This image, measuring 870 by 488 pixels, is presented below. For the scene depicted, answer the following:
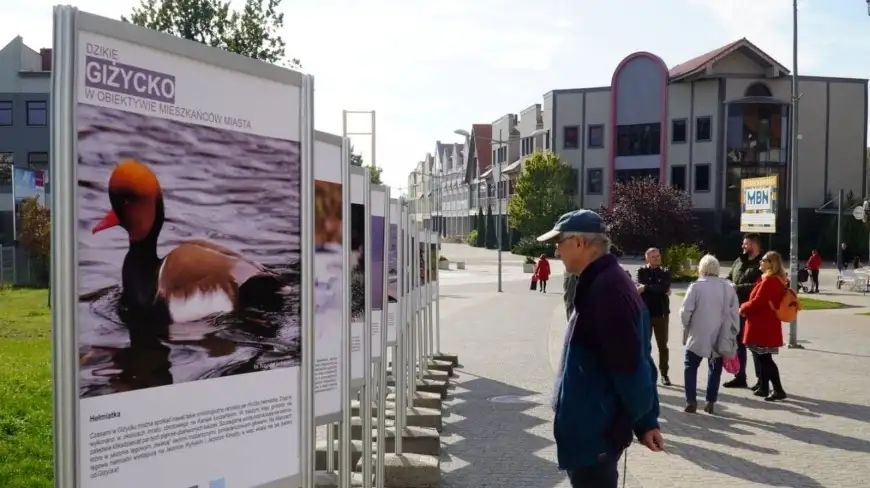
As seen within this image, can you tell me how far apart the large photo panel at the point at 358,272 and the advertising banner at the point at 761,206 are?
16.3 meters

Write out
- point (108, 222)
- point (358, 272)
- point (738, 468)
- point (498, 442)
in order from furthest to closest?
point (498, 442)
point (738, 468)
point (358, 272)
point (108, 222)

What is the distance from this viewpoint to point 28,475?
6.48m

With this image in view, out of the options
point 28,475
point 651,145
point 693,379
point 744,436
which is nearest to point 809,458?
point 744,436

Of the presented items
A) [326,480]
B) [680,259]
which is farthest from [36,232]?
[326,480]

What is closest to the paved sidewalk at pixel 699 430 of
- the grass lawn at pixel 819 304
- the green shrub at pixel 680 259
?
the grass lawn at pixel 819 304

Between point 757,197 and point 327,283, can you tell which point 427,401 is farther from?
point 757,197

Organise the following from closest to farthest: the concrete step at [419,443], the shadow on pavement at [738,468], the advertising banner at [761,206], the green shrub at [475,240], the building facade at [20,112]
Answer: the shadow on pavement at [738,468] < the concrete step at [419,443] < the advertising banner at [761,206] < the building facade at [20,112] < the green shrub at [475,240]

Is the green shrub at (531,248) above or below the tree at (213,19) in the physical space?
below

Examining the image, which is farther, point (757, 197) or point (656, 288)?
point (757, 197)

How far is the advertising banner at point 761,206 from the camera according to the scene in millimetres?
20469

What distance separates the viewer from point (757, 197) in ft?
72.2

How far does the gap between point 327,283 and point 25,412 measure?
5.63 m

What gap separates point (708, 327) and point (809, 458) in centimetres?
205

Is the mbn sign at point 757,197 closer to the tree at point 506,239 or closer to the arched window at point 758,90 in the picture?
the arched window at point 758,90
